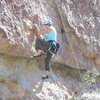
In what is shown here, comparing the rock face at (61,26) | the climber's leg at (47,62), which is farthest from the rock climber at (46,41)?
the rock face at (61,26)

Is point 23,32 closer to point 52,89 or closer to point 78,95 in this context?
point 52,89

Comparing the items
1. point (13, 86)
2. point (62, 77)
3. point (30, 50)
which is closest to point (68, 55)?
point (62, 77)

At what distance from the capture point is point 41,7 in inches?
365

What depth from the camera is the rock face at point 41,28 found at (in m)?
7.98

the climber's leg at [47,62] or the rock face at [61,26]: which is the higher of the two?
the rock face at [61,26]

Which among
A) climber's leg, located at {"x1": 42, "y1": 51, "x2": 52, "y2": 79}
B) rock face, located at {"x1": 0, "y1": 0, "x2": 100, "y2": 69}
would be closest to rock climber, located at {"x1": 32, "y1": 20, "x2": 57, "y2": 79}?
climber's leg, located at {"x1": 42, "y1": 51, "x2": 52, "y2": 79}

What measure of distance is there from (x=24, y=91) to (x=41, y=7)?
2760 millimetres

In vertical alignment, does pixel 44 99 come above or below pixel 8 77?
below

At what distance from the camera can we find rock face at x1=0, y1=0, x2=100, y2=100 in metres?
7.98

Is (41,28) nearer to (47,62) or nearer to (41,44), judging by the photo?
(41,44)

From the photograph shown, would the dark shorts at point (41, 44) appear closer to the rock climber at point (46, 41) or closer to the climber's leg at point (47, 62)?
the rock climber at point (46, 41)

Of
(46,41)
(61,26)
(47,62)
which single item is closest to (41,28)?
(46,41)

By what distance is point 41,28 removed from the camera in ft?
28.7

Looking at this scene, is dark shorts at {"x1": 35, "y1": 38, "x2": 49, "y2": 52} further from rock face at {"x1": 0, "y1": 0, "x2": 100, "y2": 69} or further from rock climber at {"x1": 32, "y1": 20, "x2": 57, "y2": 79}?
rock face at {"x1": 0, "y1": 0, "x2": 100, "y2": 69}
